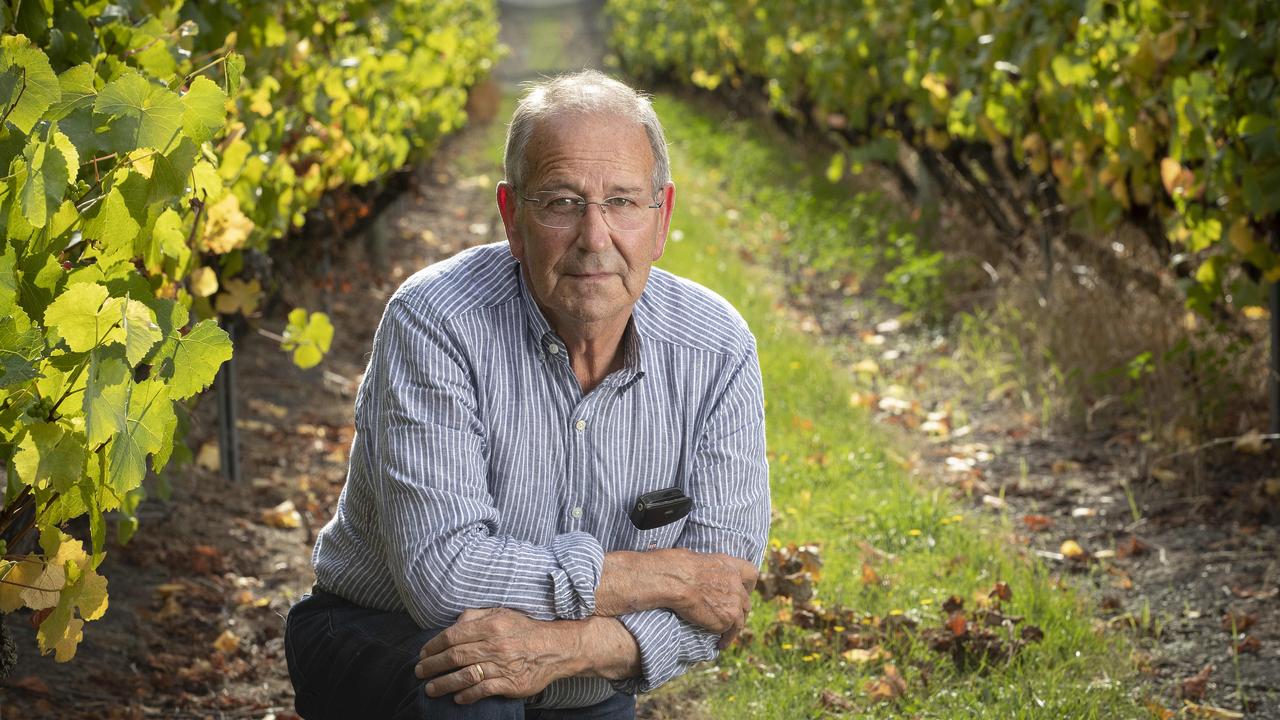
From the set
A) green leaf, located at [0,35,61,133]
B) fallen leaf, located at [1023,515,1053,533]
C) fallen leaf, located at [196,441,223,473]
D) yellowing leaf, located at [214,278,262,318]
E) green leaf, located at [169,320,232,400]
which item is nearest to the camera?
green leaf, located at [0,35,61,133]

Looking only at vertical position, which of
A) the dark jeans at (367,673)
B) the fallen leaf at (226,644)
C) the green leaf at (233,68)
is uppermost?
the green leaf at (233,68)

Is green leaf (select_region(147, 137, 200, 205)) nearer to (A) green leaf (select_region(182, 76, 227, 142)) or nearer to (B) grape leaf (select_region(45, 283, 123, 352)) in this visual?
(A) green leaf (select_region(182, 76, 227, 142))

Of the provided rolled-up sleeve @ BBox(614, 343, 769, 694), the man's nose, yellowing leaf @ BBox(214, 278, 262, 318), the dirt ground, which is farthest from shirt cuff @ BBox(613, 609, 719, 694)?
yellowing leaf @ BBox(214, 278, 262, 318)

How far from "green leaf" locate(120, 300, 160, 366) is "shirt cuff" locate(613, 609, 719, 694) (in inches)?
39.0

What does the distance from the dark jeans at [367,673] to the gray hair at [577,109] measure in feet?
2.67

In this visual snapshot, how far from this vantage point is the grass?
330 cm

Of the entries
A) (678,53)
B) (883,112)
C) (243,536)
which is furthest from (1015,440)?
(678,53)

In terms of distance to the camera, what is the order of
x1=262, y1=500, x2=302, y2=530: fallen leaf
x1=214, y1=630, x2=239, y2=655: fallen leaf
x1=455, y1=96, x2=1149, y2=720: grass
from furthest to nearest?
x1=262, y1=500, x2=302, y2=530: fallen leaf → x1=214, y1=630, x2=239, y2=655: fallen leaf → x1=455, y1=96, x2=1149, y2=720: grass

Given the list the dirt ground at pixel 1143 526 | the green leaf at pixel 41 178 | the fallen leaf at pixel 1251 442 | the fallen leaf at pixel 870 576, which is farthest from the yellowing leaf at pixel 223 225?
the fallen leaf at pixel 1251 442

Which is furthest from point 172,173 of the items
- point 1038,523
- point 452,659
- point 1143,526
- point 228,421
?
point 1143,526

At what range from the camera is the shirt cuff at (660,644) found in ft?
7.91

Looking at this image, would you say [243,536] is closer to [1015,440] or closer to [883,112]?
[1015,440]

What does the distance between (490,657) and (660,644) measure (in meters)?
0.32

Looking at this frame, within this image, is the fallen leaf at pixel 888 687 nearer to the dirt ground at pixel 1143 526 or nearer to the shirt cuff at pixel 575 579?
the dirt ground at pixel 1143 526
